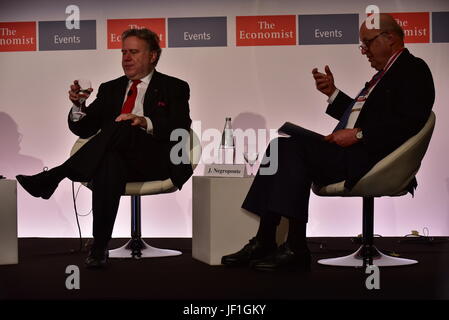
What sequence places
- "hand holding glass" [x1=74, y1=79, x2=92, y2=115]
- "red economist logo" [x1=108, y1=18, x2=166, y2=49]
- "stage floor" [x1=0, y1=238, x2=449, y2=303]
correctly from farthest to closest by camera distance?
"red economist logo" [x1=108, y1=18, x2=166, y2=49] → "hand holding glass" [x1=74, y1=79, x2=92, y2=115] → "stage floor" [x1=0, y1=238, x2=449, y2=303]

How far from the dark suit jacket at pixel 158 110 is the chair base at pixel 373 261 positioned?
3.20 ft

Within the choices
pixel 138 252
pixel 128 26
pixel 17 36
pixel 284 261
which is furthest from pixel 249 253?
pixel 17 36

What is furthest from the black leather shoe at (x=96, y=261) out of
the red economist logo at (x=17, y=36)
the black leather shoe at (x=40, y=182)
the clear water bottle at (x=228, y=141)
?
the red economist logo at (x=17, y=36)

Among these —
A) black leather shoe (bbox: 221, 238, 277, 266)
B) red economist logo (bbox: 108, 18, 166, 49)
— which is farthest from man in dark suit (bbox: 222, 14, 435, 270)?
red economist logo (bbox: 108, 18, 166, 49)

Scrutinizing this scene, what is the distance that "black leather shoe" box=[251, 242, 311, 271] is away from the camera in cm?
325

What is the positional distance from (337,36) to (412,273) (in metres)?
2.60

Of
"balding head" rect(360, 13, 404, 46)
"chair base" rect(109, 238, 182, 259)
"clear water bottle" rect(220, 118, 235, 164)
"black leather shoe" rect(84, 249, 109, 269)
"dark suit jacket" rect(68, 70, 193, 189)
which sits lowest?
"chair base" rect(109, 238, 182, 259)

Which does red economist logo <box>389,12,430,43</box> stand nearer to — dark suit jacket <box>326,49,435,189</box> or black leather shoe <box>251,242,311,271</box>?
dark suit jacket <box>326,49,435,189</box>

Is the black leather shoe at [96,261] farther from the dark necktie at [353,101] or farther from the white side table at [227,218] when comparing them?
the dark necktie at [353,101]

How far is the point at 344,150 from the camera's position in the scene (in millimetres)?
3412

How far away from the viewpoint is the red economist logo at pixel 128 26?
553 cm

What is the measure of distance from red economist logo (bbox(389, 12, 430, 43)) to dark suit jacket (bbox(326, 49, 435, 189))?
1940mm
